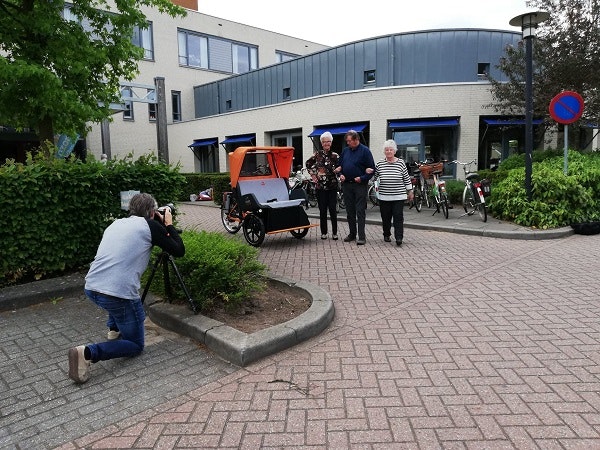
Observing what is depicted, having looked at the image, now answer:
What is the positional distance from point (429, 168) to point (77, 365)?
414 inches

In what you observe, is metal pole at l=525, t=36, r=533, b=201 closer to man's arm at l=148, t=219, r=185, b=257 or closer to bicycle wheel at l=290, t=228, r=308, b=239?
bicycle wheel at l=290, t=228, r=308, b=239

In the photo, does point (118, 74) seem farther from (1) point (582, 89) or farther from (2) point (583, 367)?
(1) point (582, 89)

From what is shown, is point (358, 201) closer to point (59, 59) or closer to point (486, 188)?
point (486, 188)

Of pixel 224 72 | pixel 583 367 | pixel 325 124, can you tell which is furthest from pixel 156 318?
pixel 224 72

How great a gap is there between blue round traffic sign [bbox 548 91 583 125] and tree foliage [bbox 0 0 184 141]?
7.33 metres

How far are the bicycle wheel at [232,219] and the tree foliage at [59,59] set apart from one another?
285cm

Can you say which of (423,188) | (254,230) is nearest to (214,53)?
(423,188)

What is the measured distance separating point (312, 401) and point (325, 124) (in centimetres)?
1530

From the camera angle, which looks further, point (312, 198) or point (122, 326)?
point (312, 198)

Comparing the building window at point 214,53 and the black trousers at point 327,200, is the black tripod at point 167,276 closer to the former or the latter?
the black trousers at point 327,200

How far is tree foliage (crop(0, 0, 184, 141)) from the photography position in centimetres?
633

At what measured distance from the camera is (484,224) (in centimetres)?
974

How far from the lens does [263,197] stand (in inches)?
340

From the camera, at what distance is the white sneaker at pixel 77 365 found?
3180mm
